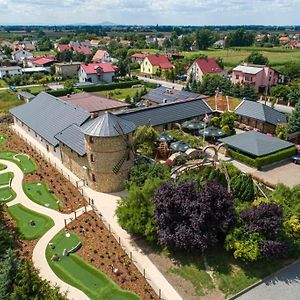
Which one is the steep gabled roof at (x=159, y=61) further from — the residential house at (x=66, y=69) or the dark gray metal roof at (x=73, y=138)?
the dark gray metal roof at (x=73, y=138)

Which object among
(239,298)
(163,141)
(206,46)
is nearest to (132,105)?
(163,141)

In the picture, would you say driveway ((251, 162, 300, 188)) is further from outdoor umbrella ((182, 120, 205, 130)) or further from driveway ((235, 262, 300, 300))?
driveway ((235, 262, 300, 300))

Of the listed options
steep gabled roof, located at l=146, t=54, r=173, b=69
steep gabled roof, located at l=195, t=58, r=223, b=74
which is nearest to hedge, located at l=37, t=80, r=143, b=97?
steep gabled roof, located at l=146, t=54, r=173, b=69

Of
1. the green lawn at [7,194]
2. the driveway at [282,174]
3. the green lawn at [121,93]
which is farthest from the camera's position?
the green lawn at [121,93]

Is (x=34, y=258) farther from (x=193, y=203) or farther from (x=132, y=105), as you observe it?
(x=132, y=105)

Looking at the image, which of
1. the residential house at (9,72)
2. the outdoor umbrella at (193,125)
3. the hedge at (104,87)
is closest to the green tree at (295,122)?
the outdoor umbrella at (193,125)

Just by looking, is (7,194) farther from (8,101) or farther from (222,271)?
(8,101)
